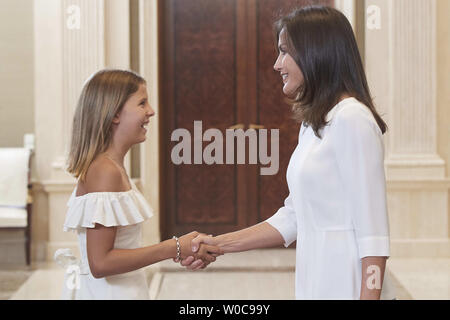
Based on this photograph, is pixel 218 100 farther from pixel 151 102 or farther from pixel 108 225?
pixel 108 225

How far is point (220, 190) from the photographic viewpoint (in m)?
5.76

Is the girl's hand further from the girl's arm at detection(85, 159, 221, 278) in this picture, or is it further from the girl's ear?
the girl's ear

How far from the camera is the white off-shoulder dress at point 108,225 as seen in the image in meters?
1.89

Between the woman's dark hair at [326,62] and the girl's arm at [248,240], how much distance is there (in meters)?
0.47

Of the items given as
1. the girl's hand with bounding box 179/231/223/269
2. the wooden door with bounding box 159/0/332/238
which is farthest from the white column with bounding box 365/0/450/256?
the girl's hand with bounding box 179/231/223/269

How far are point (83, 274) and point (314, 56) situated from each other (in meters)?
0.86

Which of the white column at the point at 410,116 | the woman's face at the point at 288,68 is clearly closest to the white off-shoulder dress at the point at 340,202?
the woman's face at the point at 288,68

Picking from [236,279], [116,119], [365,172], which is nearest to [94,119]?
[116,119]

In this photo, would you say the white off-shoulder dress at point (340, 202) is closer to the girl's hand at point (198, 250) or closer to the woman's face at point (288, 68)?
the woman's face at point (288, 68)

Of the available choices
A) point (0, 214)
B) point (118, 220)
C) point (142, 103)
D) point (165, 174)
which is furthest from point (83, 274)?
point (165, 174)

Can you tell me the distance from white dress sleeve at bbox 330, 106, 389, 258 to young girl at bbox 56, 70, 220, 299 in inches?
24.6

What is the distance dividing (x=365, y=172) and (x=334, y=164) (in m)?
0.08

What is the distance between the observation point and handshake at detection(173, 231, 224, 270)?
2.15m

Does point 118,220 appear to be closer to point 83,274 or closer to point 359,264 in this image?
point 83,274
